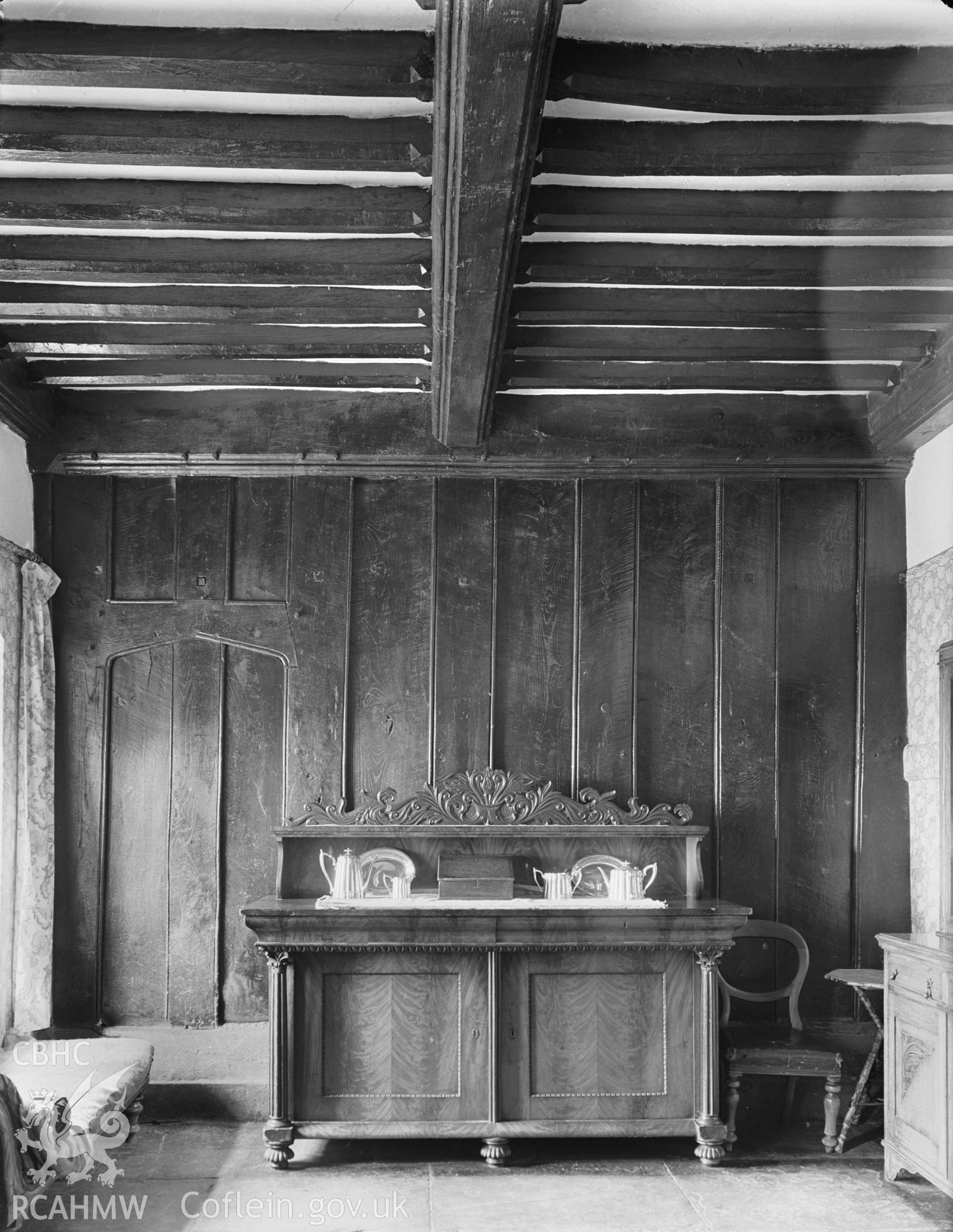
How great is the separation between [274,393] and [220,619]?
1169mm

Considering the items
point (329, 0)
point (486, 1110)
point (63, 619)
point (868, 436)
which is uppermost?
point (329, 0)

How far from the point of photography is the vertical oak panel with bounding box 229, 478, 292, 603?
6066mm

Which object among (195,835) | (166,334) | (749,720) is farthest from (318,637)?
(749,720)

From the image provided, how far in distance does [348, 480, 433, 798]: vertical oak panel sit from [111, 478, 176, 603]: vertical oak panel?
0.95m

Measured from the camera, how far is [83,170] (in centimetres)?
381

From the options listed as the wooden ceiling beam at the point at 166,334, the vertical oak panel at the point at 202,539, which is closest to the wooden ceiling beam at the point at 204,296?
the wooden ceiling beam at the point at 166,334

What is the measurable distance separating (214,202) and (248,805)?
313 centimetres

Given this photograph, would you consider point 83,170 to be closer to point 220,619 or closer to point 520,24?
point 520,24

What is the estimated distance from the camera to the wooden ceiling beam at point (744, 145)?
351 cm

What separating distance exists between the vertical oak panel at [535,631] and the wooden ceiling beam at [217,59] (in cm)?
308

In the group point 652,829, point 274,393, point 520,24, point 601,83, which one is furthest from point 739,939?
point 520,24

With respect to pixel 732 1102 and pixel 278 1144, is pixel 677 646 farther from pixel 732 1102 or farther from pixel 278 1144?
pixel 278 1144

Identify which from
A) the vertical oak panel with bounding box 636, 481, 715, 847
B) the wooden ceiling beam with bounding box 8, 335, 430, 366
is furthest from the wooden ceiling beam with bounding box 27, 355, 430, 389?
the vertical oak panel with bounding box 636, 481, 715, 847

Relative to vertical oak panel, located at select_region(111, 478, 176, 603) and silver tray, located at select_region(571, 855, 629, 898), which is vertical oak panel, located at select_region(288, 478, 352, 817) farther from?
silver tray, located at select_region(571, 855, 629, 898)
